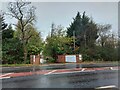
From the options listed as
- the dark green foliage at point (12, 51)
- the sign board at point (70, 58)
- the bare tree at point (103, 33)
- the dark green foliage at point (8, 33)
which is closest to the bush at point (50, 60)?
the sign board at point (70, 58)

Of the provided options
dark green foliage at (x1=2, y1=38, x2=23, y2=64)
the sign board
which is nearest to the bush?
the sign board

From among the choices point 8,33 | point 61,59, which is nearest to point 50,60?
point 61,59

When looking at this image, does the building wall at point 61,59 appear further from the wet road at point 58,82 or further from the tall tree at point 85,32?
the wet road at point 58,82

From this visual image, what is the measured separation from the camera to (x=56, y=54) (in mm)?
26734

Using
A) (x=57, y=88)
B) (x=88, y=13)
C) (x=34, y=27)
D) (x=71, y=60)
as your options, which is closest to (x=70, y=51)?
(x=71, y=60)

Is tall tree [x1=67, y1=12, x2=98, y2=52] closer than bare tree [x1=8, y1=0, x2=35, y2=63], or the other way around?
bare tree [x1=8, y1=0, x2=35, y2=63]

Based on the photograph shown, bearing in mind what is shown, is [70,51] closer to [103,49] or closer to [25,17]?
[103,49]

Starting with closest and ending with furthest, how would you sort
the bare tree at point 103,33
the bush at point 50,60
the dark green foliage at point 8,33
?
the dark green foliage at point 8,33
the bush at point 50,60
the bare tree at point 103,33

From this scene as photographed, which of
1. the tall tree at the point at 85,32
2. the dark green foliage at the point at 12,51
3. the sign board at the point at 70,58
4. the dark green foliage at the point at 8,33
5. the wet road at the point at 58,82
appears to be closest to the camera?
the wet road at the point at 58,82

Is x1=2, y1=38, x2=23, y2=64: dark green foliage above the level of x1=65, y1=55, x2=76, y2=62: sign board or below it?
above

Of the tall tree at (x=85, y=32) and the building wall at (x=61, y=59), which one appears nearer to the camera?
the building wall at (x=61, y=59)

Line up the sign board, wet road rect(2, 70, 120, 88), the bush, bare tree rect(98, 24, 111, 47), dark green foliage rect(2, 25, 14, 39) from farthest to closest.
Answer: bare tree rect(98, 24, 111, 47)
the sign board
the bush
dark green foliage rect(2, 25, 14, 39)
wet road rect(2, 70, 120, 88)

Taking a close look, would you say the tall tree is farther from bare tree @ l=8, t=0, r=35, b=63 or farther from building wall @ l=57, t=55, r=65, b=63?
bare tree @ l=8, t=0, r=35, b=63

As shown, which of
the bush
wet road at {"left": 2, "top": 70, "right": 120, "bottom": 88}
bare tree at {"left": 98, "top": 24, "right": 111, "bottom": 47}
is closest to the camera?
wet road at {"left": 2, "top": 70, "right": 120, "bottom": 88}
